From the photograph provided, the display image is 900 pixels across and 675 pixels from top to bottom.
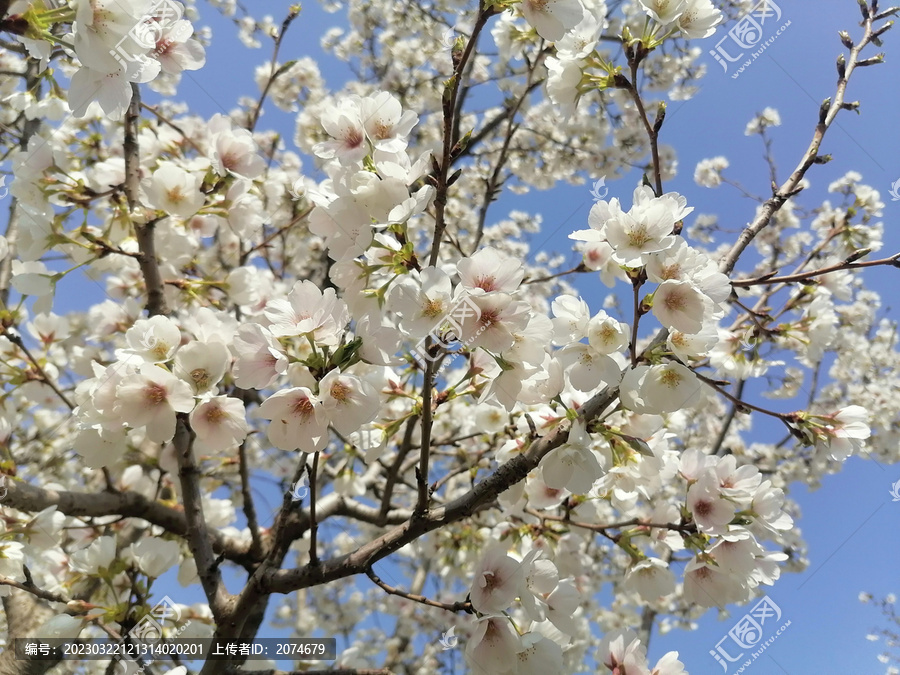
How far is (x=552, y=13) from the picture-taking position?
1.25 meters

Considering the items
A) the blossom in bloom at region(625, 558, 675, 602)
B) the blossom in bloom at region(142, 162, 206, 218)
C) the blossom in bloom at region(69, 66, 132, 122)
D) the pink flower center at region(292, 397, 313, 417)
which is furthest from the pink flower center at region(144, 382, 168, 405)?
the blossom in bloom at region(625, 558, 675, 602)

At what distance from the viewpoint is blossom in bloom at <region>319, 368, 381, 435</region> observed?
114cm

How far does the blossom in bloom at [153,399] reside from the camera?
122 centimetres

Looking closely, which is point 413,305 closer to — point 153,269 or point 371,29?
point 153,269

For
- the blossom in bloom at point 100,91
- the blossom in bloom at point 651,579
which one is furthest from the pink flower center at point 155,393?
the blossom in bloom at point 651,579

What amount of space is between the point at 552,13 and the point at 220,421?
1316 mm

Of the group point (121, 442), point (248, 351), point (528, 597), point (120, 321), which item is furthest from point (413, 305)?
point (120, 321)

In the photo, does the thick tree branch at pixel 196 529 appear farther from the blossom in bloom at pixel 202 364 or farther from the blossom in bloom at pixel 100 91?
the blossom in bloom at pixel 100 91

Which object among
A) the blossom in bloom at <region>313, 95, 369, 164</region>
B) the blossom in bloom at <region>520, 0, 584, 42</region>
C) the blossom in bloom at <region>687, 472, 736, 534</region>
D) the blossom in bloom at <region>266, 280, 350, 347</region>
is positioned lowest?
the blossom in bloom at <region>687, 472, 736, 534</region>

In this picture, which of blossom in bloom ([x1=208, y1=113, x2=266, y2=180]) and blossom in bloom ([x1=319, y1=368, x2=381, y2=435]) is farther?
blossom in bloom ([x1=208, y1=113, x2=266, y2=180])

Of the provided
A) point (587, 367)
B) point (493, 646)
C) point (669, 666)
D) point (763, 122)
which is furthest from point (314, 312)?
point (763, 122)

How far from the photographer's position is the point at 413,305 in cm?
114

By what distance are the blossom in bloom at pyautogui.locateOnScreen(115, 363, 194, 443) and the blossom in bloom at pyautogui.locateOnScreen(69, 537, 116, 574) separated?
78cm
